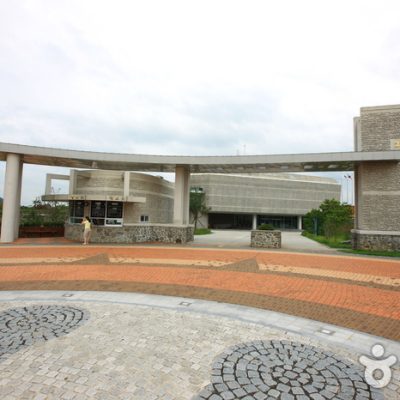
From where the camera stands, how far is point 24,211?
95.0ft

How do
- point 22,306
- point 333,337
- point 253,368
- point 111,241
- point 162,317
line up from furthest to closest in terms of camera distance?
point 111,241
point 22,306
point 162,317
point 333,337
point 253,368

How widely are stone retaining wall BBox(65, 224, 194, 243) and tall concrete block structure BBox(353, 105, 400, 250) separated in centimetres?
1280

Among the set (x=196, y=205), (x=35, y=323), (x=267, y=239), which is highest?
(x=196, y=205)

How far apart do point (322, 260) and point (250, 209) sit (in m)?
38.9

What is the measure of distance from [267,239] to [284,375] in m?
16.2

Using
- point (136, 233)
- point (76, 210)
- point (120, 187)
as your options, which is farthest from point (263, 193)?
point (76, 210)

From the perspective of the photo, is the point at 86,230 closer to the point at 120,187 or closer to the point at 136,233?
the point at 136,233

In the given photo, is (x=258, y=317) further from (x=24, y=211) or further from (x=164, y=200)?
(x=24, y=211)

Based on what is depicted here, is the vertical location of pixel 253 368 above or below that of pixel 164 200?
below

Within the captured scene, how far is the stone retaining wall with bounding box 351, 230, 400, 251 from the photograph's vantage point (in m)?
17.6

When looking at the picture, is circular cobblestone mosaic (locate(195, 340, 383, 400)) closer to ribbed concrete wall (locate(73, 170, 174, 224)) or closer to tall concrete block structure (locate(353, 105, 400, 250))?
tall concrete block structure (locate(353, 105, 400, 250))

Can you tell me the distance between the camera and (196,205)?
151 feet

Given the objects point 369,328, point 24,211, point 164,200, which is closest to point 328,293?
point 369,328

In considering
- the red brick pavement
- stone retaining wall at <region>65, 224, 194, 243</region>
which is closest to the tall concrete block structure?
the red brick pavement
